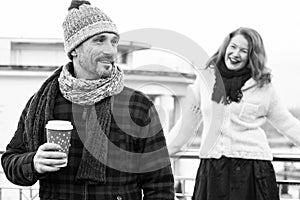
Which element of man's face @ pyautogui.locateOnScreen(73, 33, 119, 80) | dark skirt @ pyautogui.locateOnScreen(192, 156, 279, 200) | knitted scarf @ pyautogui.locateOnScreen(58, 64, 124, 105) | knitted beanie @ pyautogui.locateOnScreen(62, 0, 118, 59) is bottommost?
dark skirt @ pyautogui.locateOnScreen(192, 156, 279, 200)

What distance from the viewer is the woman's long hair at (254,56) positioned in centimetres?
223

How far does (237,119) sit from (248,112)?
56 mm

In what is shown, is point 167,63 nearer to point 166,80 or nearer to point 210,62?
point 166,80

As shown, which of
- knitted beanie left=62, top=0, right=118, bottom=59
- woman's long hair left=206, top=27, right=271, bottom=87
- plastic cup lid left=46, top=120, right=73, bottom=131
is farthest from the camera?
woman's long hair left=206, top=27, right=271, bottom=87

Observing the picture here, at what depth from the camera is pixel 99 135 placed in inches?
50.9

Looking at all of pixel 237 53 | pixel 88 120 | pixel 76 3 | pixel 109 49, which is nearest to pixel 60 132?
pixel 88 120

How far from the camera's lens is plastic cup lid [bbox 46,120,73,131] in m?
1.21

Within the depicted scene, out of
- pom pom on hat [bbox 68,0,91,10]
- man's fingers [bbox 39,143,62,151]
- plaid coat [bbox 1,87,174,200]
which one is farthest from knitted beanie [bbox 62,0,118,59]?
man's fingers [bbox 39,143,62,151]

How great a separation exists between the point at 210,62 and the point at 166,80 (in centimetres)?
36

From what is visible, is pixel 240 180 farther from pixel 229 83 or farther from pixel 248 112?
pixel 229 83

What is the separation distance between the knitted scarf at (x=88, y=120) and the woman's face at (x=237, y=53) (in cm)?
100

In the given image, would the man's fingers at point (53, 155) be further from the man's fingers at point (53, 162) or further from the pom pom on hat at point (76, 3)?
the pom pom on hat at point (76, 3)

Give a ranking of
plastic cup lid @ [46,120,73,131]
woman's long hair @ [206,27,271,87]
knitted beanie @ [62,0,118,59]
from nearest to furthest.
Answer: plastic cup lid @ [46,120,73,131] < knitted beanie @ [62,0,118,59] < woman's long hair @ [206,27,271,87]

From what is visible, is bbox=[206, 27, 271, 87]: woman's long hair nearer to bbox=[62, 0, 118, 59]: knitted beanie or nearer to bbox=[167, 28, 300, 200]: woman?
bbox=[167, 28, 300, 200]: woman
